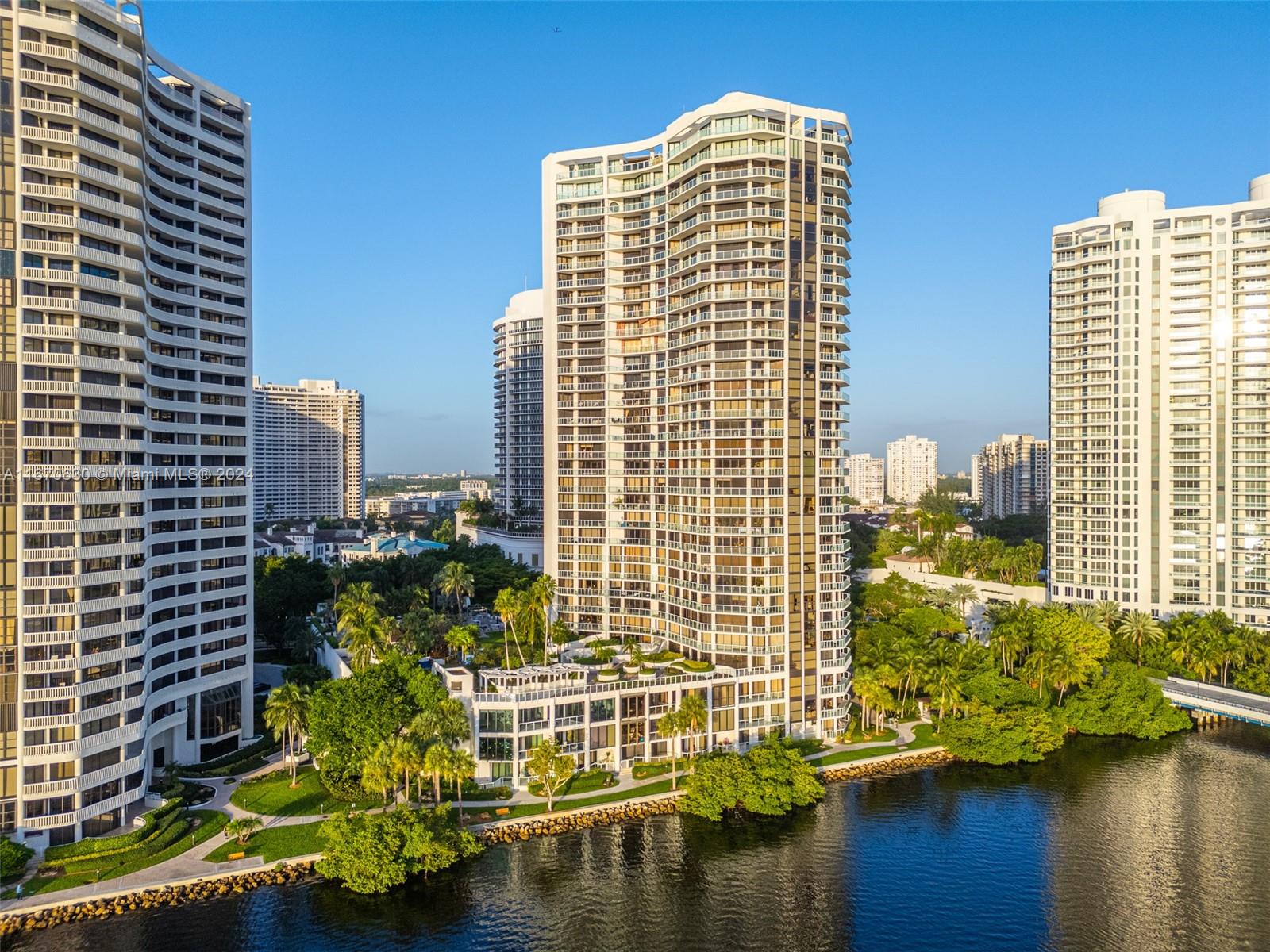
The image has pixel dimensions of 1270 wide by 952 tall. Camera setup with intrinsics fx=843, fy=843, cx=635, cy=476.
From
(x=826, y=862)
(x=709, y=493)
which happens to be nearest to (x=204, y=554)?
(x=709, y=493)

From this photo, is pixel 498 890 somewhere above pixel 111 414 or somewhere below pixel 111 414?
below

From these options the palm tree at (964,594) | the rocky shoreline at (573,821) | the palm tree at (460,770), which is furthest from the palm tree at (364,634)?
the palm tree at (964,594)

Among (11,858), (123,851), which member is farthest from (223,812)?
(11,858)

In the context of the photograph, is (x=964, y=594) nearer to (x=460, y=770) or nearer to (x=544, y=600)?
(x=544, y=600)

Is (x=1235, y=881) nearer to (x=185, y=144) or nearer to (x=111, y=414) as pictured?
(x=111, y=414)

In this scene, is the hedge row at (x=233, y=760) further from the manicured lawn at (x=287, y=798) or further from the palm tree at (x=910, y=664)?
the palm tree at (x=910, y=664)
